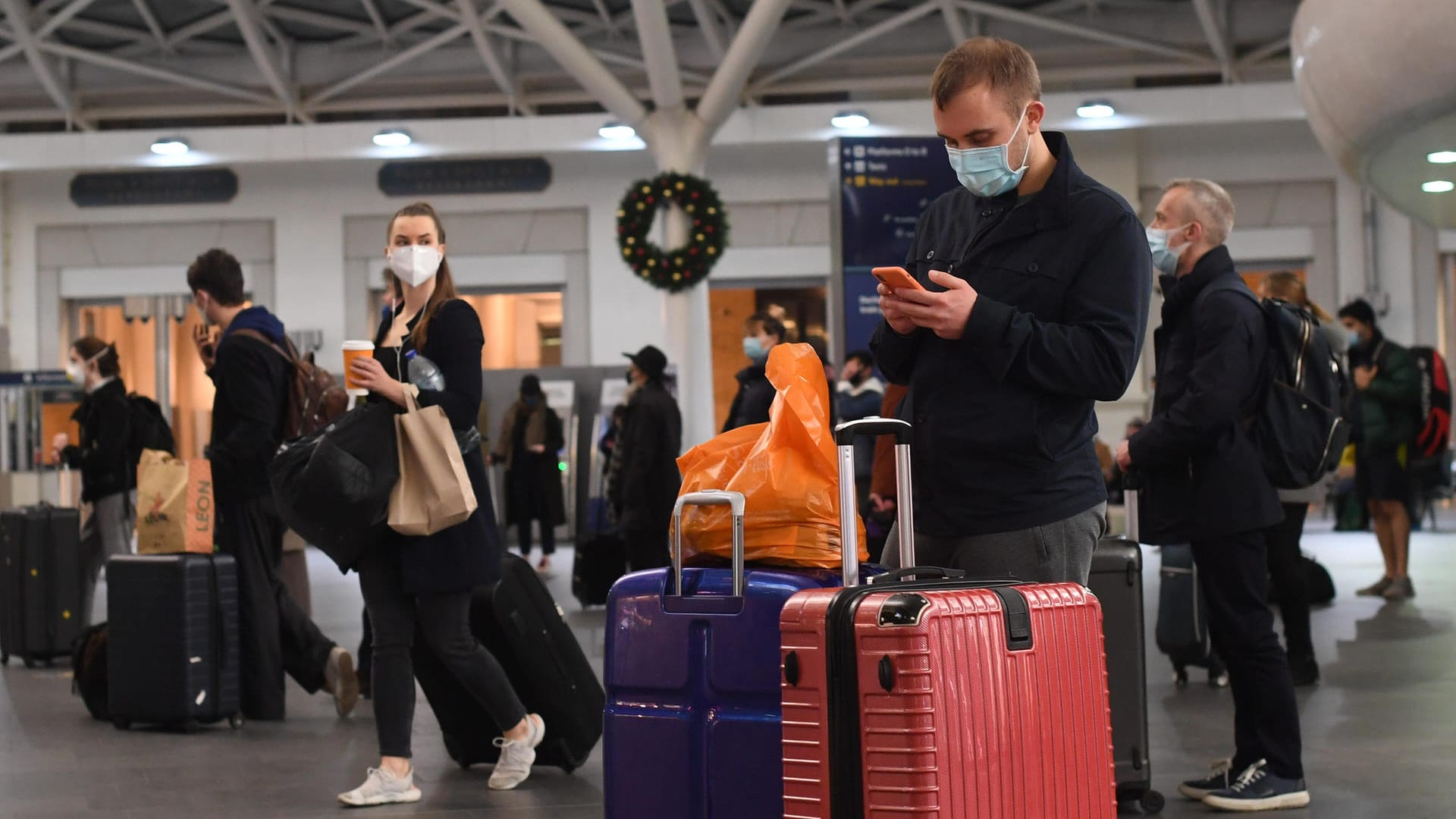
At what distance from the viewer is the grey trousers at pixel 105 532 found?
785 centimetres

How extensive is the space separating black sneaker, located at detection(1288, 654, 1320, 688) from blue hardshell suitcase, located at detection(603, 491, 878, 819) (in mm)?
3883

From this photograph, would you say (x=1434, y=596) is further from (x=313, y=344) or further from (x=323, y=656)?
(x=313, y=344)

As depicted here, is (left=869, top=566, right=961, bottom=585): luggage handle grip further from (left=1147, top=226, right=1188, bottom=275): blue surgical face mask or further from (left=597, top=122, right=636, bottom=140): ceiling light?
(left=597, top=122, right=636, bottom=140): ceiling light

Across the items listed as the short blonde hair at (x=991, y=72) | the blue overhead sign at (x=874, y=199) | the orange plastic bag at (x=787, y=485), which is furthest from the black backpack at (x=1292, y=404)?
the blue overhead sign at (x=874, y=199)

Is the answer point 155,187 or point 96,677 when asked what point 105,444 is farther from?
point 155,187

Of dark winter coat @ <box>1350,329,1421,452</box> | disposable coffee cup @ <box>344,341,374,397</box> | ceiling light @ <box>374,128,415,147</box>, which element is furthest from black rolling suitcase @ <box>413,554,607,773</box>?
ceiling light @ <box>374,128,415,147</box>

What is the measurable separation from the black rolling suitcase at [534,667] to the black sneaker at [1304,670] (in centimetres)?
298

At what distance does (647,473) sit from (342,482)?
4889 millimetres

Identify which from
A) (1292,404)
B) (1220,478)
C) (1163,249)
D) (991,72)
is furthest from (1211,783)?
(991,72)

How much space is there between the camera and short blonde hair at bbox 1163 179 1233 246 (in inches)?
169

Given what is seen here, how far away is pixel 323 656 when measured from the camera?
232 inches

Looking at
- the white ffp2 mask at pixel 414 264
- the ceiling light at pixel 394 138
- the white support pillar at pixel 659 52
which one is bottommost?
the white ffp2 mask at pixel 414 264

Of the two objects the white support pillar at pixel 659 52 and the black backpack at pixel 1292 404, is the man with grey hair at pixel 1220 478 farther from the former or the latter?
the white support pillar at pixel 659 52

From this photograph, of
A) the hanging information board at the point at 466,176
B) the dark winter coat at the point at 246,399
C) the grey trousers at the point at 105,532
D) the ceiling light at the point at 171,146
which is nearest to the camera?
the dark winter coat at the point at 246,399
